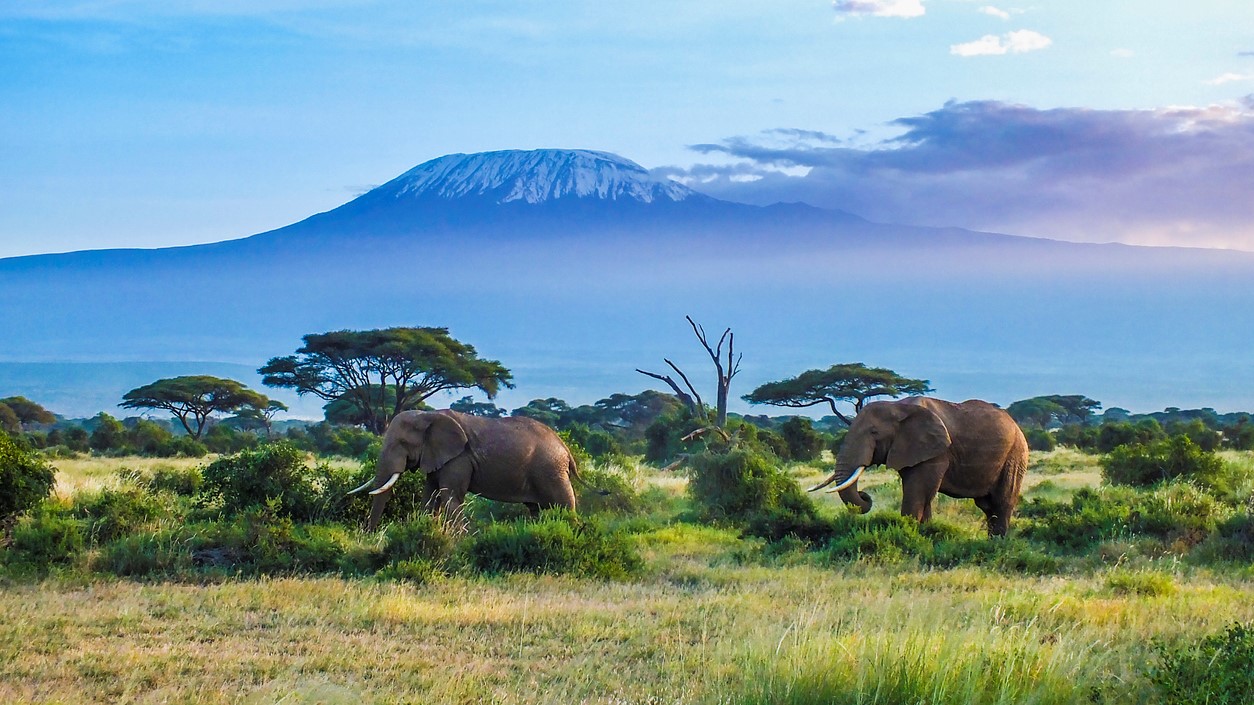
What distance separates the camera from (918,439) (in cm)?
1552

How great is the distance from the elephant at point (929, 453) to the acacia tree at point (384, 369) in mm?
30521

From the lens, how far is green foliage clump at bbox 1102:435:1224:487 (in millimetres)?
21984

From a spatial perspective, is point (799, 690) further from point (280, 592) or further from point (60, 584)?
point (60, 584)

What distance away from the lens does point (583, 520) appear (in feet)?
43.9

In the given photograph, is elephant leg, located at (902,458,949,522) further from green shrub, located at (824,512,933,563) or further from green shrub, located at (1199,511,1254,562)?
green shrub, located at (1199,511,1254,562)

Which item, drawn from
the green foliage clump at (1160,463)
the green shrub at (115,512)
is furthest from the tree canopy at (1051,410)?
the green shrub at (115,512)

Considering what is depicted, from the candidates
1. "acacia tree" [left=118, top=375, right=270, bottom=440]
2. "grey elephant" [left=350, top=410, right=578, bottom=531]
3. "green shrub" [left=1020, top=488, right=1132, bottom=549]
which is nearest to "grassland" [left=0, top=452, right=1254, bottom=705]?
"green shrub" [left=1020, top=488, right=1132, bottom=549]

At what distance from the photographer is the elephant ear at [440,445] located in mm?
15453

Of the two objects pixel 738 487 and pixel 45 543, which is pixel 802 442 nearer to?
pixel 738 487

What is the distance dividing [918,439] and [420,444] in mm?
6299

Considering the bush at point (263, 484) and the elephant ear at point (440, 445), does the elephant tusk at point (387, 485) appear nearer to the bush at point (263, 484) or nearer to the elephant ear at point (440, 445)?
the elephant ear at point (440, 445)

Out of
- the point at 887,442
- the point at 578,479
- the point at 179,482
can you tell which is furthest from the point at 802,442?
the point at 887,442

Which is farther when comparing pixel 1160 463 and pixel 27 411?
pixel 27 411

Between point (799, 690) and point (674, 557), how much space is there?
779cm
